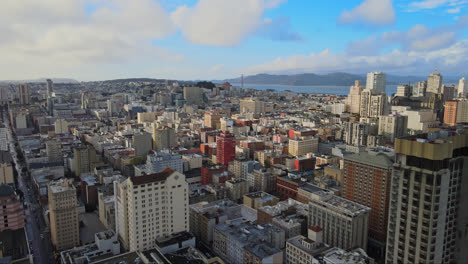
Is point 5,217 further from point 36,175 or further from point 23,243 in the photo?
point 36,175

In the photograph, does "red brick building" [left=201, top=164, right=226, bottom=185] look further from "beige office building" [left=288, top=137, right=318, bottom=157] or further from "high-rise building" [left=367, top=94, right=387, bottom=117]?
"high-rise building" [left=367, top=94, right=387, bottom=117]

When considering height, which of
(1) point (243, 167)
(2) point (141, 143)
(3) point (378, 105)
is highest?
(3) point (378, 105)

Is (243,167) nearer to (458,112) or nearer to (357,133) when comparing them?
(357,133)

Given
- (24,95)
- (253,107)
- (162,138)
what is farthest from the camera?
(24,95)

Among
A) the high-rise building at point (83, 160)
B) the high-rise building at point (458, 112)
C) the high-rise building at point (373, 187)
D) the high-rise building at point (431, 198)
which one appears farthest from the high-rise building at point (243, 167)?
the high-rise building at point (458, 112)

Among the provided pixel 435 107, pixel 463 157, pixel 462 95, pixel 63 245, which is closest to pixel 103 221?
pixel 63 245

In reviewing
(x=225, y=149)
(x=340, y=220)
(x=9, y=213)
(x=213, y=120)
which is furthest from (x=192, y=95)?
(x=340, y=220)

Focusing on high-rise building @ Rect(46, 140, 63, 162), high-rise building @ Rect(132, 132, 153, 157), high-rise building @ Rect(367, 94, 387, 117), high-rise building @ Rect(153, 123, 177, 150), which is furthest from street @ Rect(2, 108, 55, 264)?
high-rise building @ Rect(367, 94, 387, 117)
